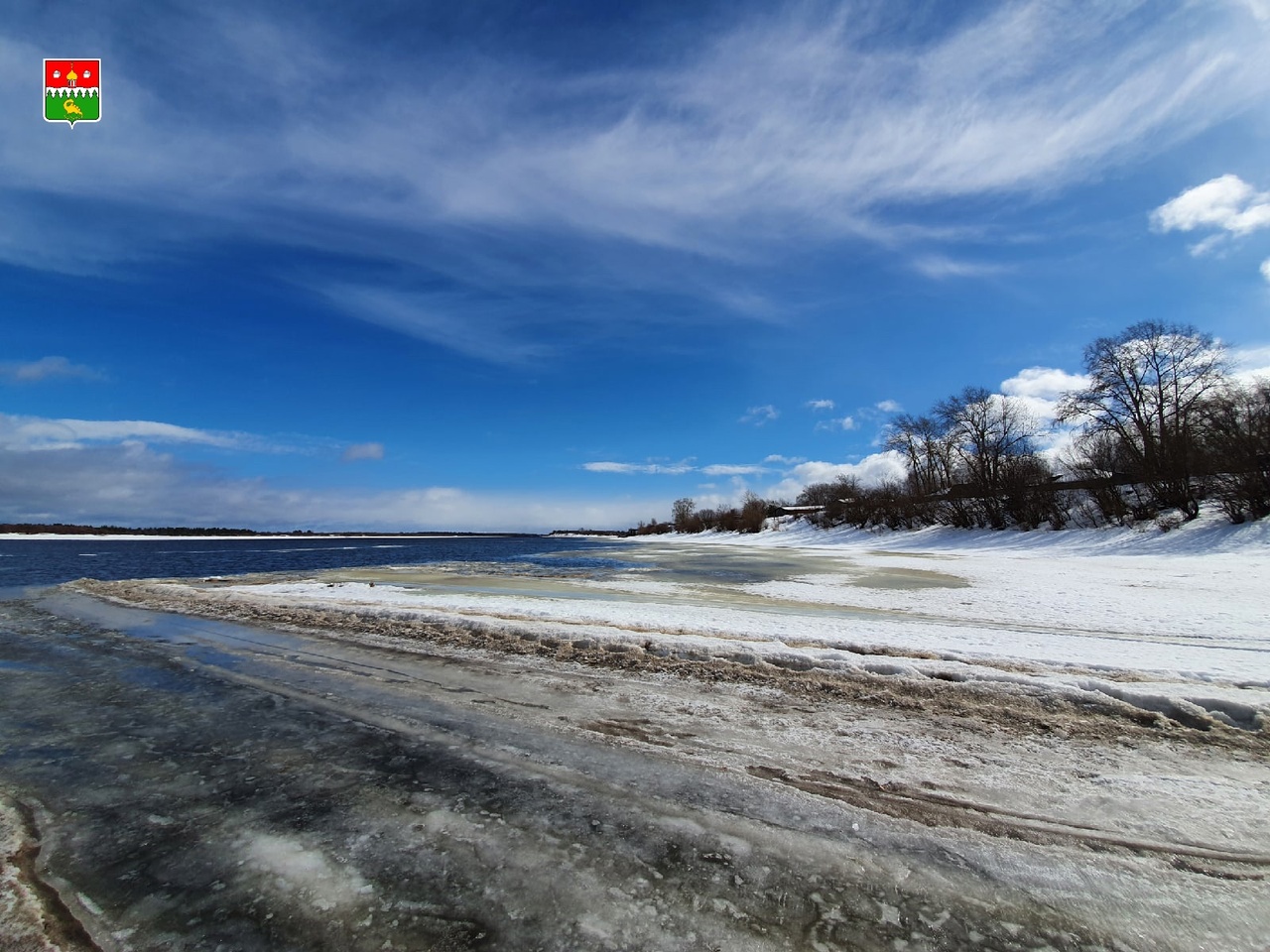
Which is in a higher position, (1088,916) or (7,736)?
(7,736)

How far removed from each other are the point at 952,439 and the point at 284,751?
6871cm

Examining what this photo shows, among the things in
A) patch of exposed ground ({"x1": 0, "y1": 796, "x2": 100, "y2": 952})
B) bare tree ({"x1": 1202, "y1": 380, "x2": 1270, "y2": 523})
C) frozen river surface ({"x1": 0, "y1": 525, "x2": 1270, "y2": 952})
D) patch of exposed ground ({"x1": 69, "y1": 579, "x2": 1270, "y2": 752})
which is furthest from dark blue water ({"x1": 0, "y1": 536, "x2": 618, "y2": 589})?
bare tree ({"x1": 1202, "y1": 380, "x2": 1270, "y2": 523})

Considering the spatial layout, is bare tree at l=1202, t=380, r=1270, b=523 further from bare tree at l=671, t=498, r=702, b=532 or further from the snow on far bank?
bare tree at l=671, t=498, r=702, b=532

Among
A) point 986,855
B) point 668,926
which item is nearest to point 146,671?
point 668,926

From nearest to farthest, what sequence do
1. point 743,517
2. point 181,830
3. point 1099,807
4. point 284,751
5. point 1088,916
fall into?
point 1088,916 < point 181,830 < point 1099,807 < point 284,751 < point 743,517

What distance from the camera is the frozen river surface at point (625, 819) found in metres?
2.54

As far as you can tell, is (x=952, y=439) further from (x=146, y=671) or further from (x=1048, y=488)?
(x=146, y=671)

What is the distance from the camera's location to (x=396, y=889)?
274 centimetres

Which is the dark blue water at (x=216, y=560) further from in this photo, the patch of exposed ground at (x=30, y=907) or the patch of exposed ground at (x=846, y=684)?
the patch of exposed ground at (x=30, y=907)

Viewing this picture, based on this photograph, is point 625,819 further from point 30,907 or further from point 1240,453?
point 1240,453

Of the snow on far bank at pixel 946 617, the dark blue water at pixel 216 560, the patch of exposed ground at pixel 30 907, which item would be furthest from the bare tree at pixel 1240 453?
the patch of exposed ground at pixel 30 907

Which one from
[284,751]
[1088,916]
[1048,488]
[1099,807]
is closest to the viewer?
[1088,916]

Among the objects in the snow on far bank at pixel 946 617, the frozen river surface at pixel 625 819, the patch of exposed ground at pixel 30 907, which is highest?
the patch of exposed ground at pixel 30 907

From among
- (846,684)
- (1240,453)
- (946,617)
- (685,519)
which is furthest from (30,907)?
(685,519)
